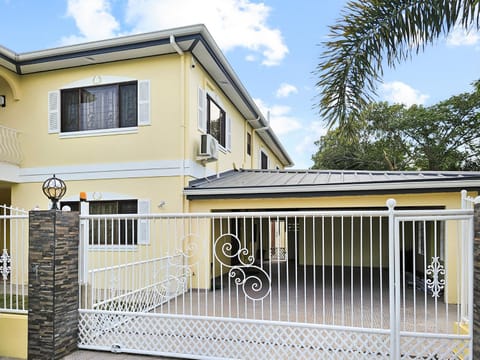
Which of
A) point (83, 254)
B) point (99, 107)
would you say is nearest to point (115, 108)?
point (99, 107)

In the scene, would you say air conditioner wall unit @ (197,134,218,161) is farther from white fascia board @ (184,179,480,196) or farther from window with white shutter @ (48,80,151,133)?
window with white shutter @ (48,80,151,133)

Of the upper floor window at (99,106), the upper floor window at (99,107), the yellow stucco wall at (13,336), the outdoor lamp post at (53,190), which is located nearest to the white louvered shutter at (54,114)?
the upper floor window at (99,106)

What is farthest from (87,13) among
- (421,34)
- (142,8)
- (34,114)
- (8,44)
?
(421,34)

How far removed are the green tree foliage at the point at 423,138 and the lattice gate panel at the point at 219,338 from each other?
17.5 m

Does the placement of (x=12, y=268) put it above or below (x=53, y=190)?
below

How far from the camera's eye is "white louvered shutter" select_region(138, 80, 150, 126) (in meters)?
9.52

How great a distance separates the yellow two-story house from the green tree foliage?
551 inches

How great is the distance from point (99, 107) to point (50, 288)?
6.13 m

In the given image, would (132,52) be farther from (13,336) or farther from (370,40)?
(13,336)

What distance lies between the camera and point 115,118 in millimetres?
9867

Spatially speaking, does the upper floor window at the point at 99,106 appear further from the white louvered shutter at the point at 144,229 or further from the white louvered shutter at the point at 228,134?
the white louvered shutter at the point at 228,134

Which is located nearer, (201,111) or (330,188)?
(330,188)

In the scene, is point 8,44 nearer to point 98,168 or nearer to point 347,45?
point 98,168

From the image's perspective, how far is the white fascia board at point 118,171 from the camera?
9.30 m
